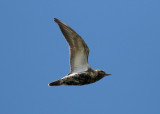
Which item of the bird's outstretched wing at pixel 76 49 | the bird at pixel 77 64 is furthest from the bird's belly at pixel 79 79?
the bird's outstretched wing at pixel 76 49

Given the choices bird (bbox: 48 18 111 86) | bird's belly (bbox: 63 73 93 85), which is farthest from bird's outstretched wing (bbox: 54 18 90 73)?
bird's belly (bbox: 63 73 93 85)

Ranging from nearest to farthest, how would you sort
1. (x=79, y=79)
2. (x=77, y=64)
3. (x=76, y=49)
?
(x=76, y=49) < (x=79, y=79) < (x=77, y=64)

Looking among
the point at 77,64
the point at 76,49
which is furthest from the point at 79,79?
Result: the point at 76,49

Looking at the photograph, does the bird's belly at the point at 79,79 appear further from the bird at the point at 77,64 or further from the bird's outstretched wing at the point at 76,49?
the bird's outstretched wing at the point at 76,49

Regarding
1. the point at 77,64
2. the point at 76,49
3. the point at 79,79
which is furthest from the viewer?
the point at 77,64

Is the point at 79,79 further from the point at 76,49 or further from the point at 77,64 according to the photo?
the point at 76,49

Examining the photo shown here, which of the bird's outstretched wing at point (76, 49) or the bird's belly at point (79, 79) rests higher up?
the bird's outstretched wing at point (76, 49)

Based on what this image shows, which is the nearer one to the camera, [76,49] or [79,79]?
[76,49]

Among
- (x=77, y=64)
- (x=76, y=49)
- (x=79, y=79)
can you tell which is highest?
(x=76, y=49)

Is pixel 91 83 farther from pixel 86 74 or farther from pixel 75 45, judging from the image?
pixel 75 45
